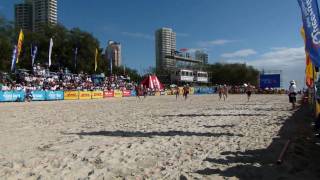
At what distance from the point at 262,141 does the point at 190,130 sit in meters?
2.67

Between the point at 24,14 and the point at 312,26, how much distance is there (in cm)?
→ 11366

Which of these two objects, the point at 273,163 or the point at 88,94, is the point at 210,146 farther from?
the point at 88,94

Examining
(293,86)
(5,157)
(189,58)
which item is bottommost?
(5,157)

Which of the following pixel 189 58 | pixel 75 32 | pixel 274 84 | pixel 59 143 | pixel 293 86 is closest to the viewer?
pixel 59 143

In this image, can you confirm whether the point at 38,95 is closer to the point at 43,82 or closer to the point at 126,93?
the point at 43,82

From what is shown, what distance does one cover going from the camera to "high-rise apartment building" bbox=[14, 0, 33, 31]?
11256 centimetres

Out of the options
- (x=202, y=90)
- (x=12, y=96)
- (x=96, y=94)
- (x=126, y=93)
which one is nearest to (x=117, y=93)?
(x=126, y=93)

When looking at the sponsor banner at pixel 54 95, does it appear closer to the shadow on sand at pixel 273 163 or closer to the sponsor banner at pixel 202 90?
the shadow on sand at pixel 273 163

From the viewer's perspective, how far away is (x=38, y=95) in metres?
38.8

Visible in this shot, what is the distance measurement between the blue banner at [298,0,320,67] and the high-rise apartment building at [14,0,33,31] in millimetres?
108965

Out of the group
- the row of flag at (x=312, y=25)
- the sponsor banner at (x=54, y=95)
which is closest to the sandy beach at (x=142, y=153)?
the row of flag at (x=312, y=25)

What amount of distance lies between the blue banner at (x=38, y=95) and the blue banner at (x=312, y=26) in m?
32.0

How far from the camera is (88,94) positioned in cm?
4659

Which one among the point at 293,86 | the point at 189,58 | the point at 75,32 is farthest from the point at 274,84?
the point at 189,58
